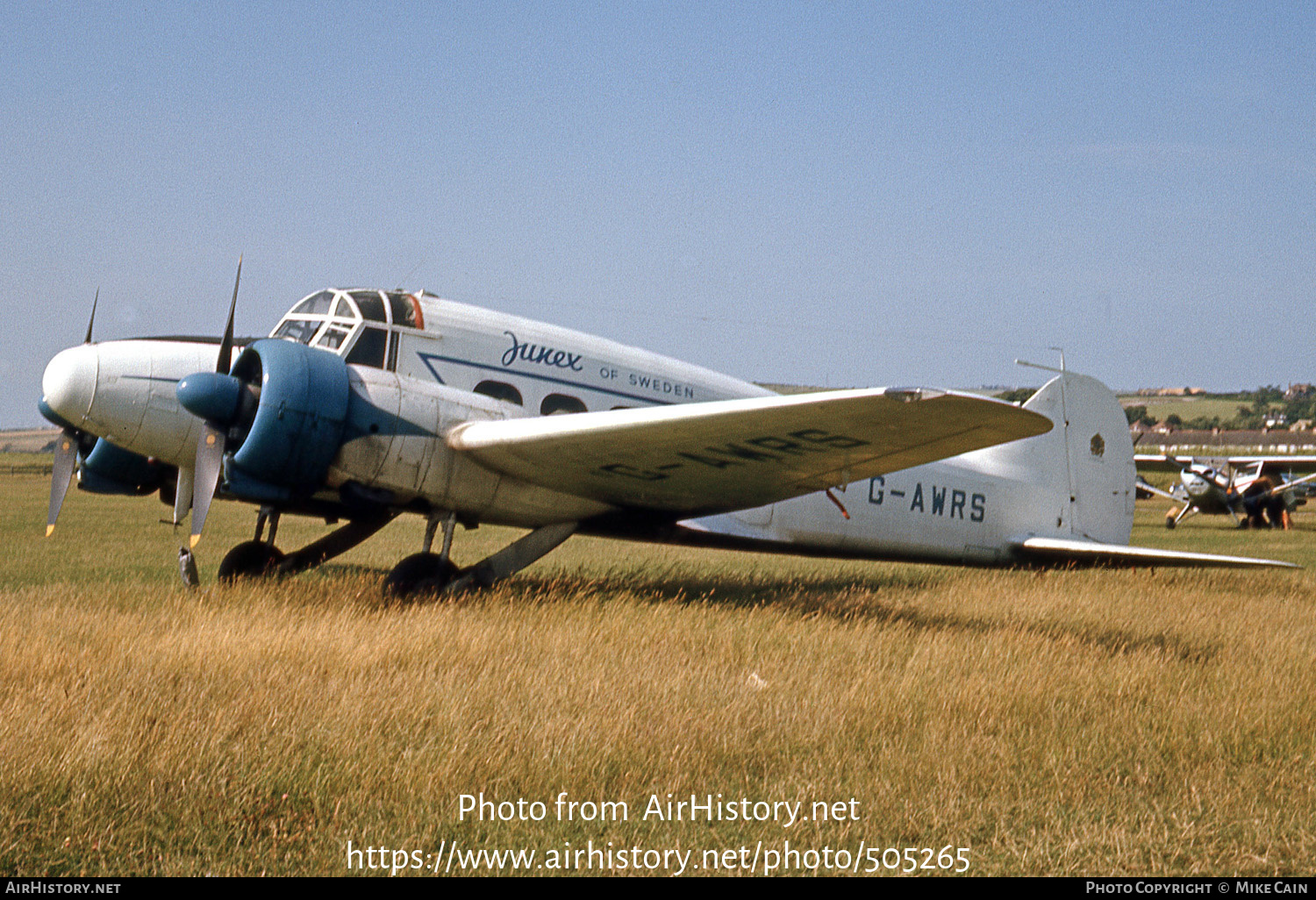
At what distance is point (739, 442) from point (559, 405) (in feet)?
7.89

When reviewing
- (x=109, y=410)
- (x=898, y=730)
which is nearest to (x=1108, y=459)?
(x=898, y=730)

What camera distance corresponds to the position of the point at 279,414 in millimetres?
7168

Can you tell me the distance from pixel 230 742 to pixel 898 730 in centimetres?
316

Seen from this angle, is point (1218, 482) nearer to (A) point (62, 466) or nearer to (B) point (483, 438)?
(B) point (483, 438)

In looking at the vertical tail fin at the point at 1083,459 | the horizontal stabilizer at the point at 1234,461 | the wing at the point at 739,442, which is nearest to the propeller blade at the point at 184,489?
the wing at the point at 739,442

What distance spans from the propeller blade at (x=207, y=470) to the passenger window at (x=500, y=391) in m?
2.22

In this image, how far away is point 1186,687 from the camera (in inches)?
237

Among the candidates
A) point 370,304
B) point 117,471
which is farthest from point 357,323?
point 117,471

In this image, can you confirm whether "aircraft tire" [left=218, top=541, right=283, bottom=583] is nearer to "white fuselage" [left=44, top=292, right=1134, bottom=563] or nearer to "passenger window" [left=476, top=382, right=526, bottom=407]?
"white fuselage" [left=44, top=292, right=1134, bottom=563]

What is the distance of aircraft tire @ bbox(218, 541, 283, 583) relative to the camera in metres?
9.45

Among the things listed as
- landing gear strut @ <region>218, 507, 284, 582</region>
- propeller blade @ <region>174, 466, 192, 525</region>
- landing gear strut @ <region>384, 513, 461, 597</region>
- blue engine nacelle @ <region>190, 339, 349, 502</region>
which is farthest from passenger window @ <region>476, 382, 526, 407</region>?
propeller blade @ <region>174, 466, 192, 525</region>

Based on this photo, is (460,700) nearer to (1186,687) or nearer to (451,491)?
(451,491)

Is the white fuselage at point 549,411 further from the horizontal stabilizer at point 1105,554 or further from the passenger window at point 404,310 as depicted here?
the horizontal stabilizer at point 1105,554

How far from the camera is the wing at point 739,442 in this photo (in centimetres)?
625
